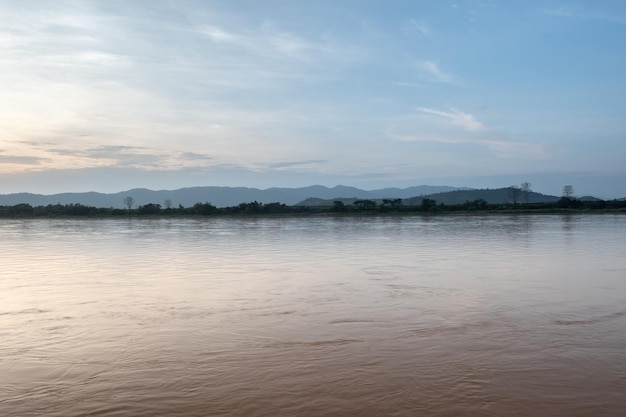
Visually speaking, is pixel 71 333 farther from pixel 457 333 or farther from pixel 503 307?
pixel 503 307

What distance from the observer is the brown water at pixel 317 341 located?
4.55m

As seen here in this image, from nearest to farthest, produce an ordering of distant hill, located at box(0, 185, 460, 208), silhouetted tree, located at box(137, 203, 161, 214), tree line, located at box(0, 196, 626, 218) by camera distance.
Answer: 1. tree line, located at box(0, 196, 626, 218)
2. silhouetted tree, located at box(137, 203, 161, 214)
3. distant hill, located at box(0, 185, 460, 208)

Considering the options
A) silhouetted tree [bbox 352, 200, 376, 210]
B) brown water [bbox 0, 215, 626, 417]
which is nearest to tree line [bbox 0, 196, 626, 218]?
silhouetted tree [bbox 352, 200, 376, 210]

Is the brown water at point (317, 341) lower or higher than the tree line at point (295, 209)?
lower

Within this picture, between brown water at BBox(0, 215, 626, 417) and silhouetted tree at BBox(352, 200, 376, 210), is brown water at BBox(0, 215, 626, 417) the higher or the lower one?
the lower one

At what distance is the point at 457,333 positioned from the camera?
675 cm

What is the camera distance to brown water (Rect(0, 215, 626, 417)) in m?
4.55

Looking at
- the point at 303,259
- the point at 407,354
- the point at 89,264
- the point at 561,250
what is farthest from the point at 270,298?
the point at 561,250

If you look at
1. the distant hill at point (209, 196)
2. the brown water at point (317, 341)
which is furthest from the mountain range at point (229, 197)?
the brown water at point (317, 341)

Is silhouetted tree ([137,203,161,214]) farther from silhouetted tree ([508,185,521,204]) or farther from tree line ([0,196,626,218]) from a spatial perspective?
silhouetted tree ([508,185,521,204])

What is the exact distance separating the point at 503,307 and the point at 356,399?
180 inches

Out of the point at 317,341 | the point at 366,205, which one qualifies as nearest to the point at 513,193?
the point at 366,205

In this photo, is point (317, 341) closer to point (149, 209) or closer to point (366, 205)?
point (366, 205)

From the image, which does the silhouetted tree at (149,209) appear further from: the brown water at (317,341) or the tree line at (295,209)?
the brown water at (317,341)
